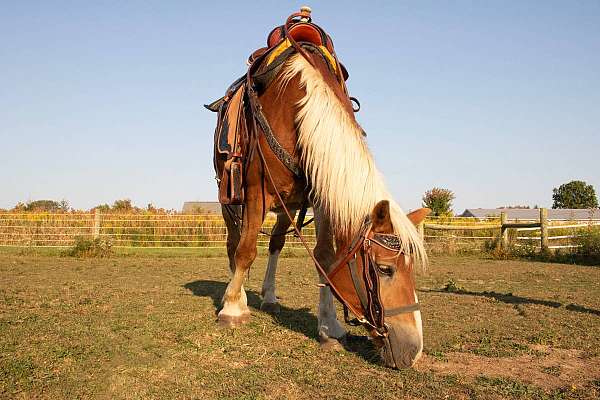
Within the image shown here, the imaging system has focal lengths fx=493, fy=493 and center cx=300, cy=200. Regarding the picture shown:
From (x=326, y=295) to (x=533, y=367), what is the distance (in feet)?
5.25

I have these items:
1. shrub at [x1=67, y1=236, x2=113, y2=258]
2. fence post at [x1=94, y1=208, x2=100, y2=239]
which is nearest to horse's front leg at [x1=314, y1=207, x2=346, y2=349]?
shrub at [x1=67, y1=236, x2=113, y2=258]

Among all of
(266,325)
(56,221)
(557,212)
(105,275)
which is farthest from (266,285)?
(557,212)

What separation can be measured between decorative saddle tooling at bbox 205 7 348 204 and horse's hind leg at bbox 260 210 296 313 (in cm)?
100

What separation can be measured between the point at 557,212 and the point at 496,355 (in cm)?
5161

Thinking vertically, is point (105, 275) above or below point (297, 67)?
below

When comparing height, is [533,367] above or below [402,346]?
below

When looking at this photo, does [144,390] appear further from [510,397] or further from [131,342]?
[510,397]

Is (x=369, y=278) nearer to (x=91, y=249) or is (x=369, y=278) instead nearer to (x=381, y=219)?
(x=381, y=219)

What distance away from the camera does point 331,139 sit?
11.1ft

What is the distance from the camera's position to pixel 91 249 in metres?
13.4

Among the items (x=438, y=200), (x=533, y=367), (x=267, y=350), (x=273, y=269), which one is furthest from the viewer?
(x=438, y=200)

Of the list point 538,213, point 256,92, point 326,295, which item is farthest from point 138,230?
point 538,213

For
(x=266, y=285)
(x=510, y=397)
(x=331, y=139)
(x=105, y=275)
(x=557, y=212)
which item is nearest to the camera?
(x=510, y=397)

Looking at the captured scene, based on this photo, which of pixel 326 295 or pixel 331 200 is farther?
pixel 326 295
